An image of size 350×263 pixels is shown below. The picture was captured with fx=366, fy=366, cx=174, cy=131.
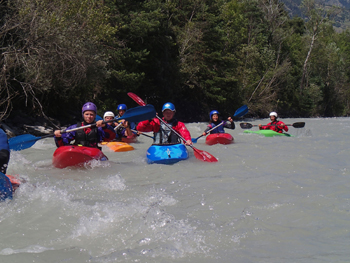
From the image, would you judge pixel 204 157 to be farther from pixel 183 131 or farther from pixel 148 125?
pixel 148 125

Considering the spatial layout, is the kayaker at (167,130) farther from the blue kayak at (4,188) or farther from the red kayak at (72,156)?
the blue kayak at (4,188)

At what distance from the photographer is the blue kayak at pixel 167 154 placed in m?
6.38

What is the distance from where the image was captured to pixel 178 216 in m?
3.48

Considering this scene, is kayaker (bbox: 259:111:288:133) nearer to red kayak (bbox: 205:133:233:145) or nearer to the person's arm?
red kayak (bbox: 205:133:233:145)

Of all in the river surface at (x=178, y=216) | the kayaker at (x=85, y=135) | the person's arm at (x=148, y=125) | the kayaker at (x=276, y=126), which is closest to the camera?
the river surface at (x=178, y=216)

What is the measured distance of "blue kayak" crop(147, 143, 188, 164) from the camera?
638 cm

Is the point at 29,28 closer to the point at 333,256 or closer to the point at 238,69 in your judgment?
the point at 333,256

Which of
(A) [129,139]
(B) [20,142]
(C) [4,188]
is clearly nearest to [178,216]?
(C) [4,188]

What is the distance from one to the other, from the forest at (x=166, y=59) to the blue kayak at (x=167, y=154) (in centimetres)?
427

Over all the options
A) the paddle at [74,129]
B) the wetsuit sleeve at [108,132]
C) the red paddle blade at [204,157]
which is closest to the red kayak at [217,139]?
the red paddle blade at [204,157]

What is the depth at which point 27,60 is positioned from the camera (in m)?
9.74

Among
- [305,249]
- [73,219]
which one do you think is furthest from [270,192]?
[73,219]

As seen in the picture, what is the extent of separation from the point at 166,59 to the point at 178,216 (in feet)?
57.0

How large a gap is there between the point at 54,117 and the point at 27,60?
4.10 m
